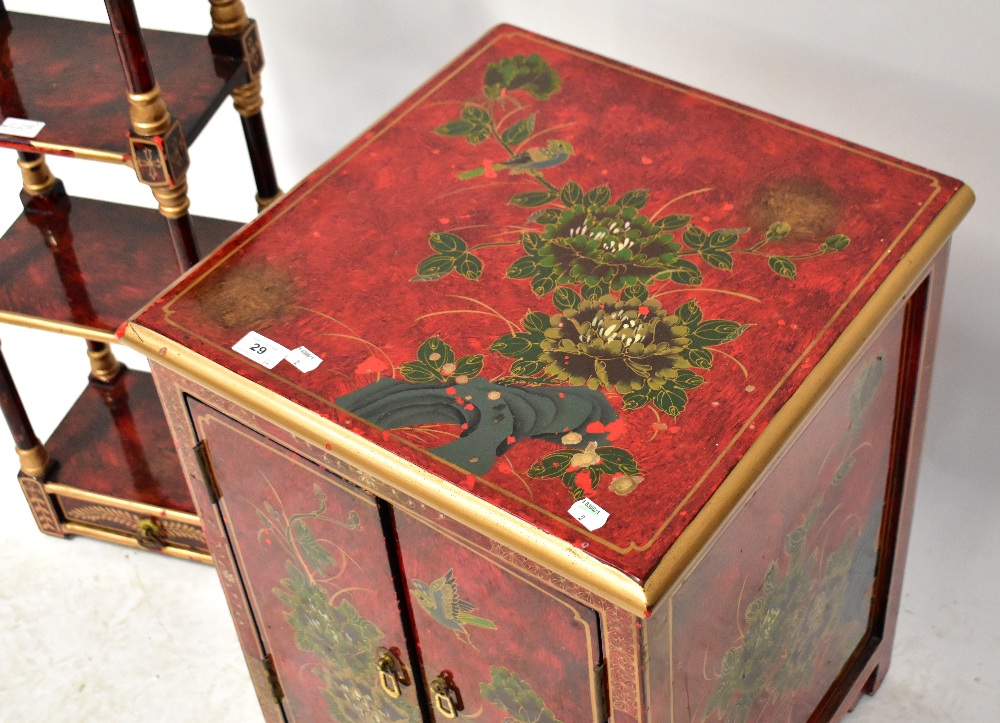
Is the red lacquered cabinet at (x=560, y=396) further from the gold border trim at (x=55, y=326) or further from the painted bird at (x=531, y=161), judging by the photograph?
the gold border trim at (x=55, y=326)

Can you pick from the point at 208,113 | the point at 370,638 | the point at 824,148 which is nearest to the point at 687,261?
the point at 824,148

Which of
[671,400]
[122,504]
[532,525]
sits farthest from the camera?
[122,504]

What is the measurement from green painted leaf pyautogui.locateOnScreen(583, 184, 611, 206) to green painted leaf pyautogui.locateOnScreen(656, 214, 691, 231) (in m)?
0.07

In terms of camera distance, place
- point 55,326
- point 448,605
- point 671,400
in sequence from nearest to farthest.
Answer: point 671,400 → point 448,605 → point 55,326

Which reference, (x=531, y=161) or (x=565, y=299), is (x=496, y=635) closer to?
(x=565, y=299)

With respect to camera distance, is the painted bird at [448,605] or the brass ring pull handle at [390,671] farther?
the brass ring pull handle at [390,671]

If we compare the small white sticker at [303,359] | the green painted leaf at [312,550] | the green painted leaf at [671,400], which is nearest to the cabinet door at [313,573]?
the green painted leaf at [312,550]

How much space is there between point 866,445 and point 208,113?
969 millimetres

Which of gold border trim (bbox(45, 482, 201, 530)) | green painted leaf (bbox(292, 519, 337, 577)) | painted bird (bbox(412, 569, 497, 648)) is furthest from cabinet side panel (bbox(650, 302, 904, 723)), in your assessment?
gold border trim (bbox(45, 482, 201, 530))

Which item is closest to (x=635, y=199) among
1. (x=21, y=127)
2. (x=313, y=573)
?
(x=313, y=573)

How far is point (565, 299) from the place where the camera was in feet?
5.08

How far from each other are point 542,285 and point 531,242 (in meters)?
0.08

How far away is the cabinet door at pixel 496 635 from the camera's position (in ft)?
4.60

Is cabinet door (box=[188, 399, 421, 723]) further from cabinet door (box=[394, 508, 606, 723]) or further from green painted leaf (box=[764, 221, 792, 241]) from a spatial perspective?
green painted leaf (box=[764, 221, 792, 241])
